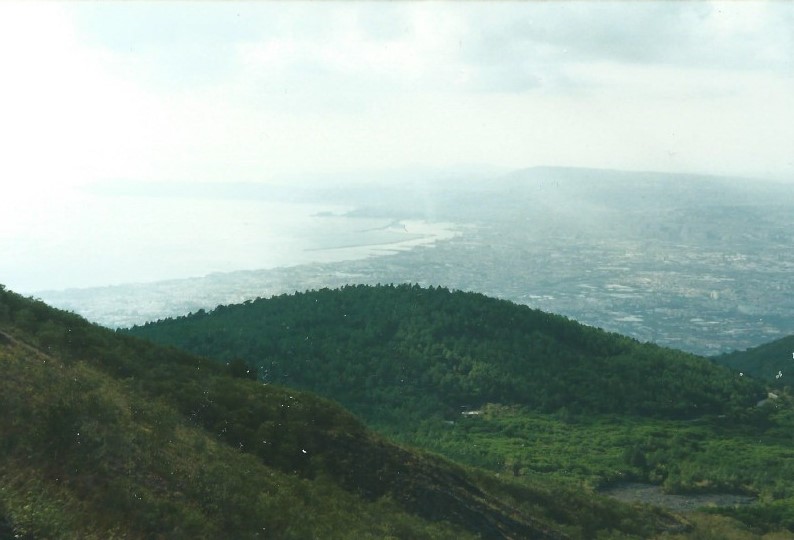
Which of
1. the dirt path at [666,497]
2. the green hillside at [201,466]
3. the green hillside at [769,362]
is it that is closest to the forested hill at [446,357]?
the green hillside at [769,362]

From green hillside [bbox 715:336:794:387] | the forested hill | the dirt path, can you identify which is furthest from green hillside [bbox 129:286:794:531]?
green hillside [bbox 715:336:794:387]

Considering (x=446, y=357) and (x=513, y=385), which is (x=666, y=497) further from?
(x=446, y=357)

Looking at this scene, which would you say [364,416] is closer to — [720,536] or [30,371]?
[720,536]

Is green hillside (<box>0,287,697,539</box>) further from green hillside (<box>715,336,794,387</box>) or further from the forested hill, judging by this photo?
green hillside (<box>715,336,794,387</box>)

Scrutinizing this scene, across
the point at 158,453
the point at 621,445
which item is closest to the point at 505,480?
the point at 158,453

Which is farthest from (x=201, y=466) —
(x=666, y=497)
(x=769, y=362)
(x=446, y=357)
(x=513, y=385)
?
(x=769, y=362)

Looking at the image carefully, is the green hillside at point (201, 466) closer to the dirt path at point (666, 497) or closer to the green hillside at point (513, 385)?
the dirt path at point (666, 497)

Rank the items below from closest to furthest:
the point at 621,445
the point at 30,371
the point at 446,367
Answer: the point at 30,371
the point at 621,445
the point at 446,367
